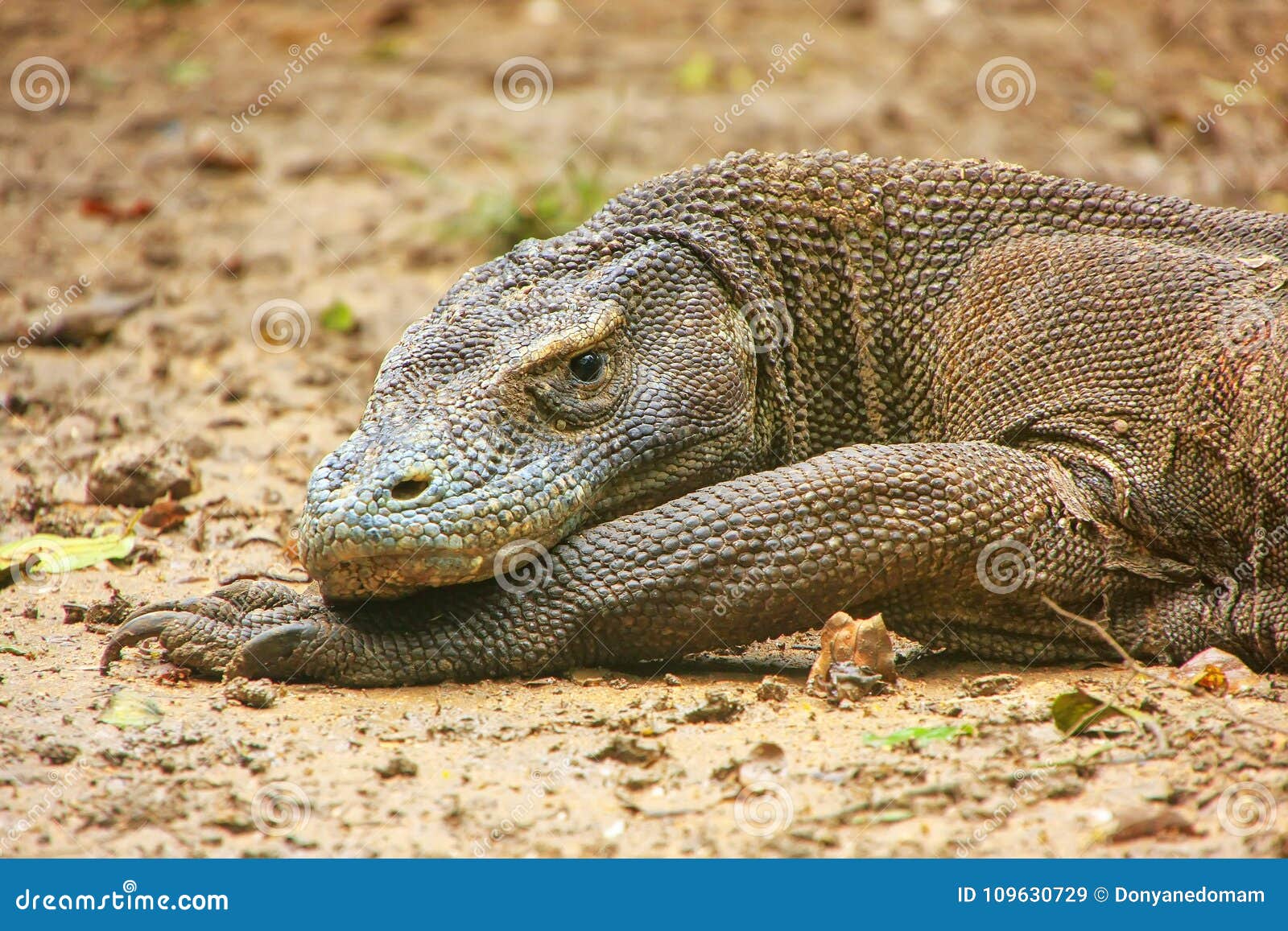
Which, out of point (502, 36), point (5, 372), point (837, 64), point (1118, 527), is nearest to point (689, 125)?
point (837, 64)

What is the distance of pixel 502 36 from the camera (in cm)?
1329

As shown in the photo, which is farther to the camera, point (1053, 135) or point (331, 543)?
point (1053, 135)

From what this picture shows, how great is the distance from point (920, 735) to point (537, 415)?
167cm

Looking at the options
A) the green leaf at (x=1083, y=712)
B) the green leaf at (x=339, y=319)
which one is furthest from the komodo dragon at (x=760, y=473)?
the green leaf at (x=339, y=319)

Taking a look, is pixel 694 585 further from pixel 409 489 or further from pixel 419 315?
pixel 419 315

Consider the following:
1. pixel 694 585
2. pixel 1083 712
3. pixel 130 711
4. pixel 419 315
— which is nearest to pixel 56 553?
pixel 130 711

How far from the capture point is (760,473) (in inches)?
195

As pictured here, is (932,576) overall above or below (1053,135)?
below

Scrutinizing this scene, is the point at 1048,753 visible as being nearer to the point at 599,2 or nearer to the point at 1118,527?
the point at 1118,527

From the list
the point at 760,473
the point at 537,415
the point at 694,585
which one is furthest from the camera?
the point at 760,473

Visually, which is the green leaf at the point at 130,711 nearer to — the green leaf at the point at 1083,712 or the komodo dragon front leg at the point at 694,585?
the komodo dragon front leg at the point at 694,585

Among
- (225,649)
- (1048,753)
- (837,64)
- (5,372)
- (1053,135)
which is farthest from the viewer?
(837,64)

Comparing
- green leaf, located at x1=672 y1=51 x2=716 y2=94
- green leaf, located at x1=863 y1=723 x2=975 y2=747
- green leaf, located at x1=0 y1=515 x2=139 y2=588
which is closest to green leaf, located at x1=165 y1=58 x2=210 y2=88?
green leaf, located at x1=672 y1=51 x2=716 y2=94

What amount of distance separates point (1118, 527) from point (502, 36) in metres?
10.1
